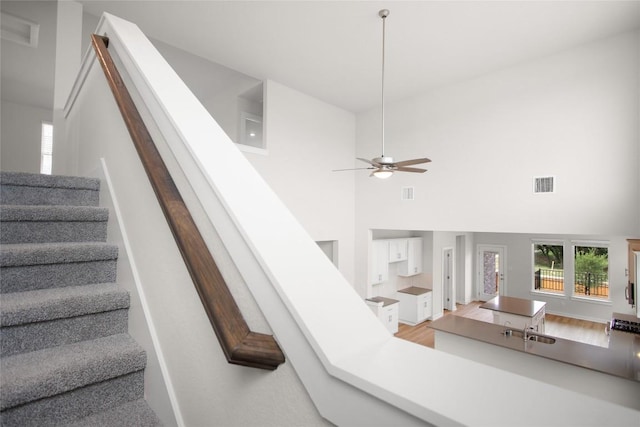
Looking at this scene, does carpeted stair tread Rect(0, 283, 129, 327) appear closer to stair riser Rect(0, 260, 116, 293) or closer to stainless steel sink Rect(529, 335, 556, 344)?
stair riser Rect(0, 260, 116, 293)

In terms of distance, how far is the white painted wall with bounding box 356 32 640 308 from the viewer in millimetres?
3643

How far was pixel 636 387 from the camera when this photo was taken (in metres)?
3.01

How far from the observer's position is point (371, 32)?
3.77 metres

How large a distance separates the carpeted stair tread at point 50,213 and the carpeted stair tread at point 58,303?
370 mm

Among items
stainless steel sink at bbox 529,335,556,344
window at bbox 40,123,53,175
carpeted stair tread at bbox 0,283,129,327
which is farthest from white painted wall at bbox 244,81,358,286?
window at bbox 40,123,53,175

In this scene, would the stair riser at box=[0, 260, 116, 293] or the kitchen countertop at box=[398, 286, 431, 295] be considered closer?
the stair riser at box=[0, 260, 116, 293]

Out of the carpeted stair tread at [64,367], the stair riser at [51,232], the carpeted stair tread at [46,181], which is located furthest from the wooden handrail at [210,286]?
the carpeted stair tread at [46,181]

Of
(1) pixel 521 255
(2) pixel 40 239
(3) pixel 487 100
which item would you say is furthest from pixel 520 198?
(1) pixel 521 255

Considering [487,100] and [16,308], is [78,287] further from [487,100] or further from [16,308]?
[487,100]

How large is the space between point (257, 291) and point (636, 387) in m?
4.10

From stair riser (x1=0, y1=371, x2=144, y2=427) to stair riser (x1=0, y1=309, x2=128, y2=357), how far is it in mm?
235

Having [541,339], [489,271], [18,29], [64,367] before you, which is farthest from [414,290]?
[18,29]

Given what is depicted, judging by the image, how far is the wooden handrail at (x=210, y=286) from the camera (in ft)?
2.07

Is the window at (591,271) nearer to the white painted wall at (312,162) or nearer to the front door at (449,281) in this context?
the front door at (449,281)
